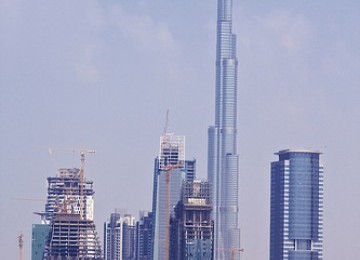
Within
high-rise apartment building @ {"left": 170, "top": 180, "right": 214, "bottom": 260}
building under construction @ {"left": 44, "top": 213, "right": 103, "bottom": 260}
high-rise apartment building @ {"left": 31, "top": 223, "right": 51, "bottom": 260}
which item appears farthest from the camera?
high-rise apartment building @ {"left": 31, "top": 223, "right": 51, "bottom": 260}

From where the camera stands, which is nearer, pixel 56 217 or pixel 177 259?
pixel 177 259

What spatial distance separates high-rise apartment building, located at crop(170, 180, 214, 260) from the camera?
534 ft

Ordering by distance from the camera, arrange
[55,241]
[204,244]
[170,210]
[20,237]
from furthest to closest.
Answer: [170,210], [55,241], [204,244], [20,237]

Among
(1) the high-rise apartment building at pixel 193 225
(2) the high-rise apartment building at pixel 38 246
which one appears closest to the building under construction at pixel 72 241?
(2) the high-rise apartment building at pixel 38 246

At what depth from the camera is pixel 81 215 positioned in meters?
198

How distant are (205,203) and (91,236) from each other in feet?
82.1

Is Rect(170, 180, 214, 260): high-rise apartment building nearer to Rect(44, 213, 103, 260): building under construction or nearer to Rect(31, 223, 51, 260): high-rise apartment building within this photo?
Rect(44, 213, 103, 260): building under construction

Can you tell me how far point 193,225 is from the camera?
162875 millimetres

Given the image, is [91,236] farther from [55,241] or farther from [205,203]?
[205,203]

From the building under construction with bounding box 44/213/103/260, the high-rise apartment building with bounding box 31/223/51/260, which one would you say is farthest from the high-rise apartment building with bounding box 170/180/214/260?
the high-rise apartment building with bounding box 31/223/51/260

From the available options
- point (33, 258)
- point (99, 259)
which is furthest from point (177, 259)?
point (33, 258)

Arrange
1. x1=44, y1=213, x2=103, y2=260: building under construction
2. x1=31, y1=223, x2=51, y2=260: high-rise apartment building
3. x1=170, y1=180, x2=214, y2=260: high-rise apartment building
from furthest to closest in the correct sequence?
x1=31, y1=223, x2=51, y2=260: high-rise apartment building, x1=44, y1=213, x2=103, y2=260: building under construction, x1=170, y1=180, x2=214, y2=260: high-rise apartment building

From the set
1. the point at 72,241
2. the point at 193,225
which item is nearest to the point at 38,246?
the point at 72,241

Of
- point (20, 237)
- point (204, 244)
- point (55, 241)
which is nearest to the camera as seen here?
point (20, 237)
